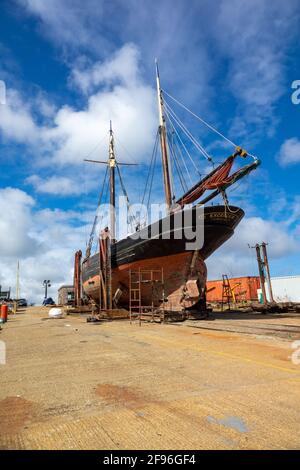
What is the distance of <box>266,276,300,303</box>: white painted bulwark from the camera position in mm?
35844

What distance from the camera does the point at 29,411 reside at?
3.99 metres

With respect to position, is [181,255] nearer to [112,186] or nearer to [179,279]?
[179,279]

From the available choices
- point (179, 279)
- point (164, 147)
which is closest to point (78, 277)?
point (164, 147)

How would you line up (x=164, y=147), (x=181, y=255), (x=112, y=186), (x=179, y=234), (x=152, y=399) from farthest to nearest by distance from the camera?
(x=112, y=186)
(x=164, y=147)
(x=181, y=255)
(x=179, y=234)
(x=152, y=399)

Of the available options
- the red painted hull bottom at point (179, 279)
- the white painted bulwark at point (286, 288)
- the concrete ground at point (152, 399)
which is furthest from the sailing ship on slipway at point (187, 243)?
the white painted bulwark at point (286, 288)

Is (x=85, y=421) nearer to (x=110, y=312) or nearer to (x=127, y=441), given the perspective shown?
(x=127, y=441)

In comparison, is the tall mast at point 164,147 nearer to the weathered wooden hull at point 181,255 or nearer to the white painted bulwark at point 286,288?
the weathered wooden hull at point 181,255

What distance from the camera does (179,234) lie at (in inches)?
736

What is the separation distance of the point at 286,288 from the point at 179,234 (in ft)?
77.8

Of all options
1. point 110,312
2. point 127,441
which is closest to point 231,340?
point 127,441

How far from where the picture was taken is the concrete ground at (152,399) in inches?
123

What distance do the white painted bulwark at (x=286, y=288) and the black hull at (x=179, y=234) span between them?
62.6 ft

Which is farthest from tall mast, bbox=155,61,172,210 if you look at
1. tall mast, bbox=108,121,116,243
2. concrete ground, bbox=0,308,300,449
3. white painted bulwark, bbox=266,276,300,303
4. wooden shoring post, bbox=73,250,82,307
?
white painted bulwark, bbox=266,276,300,303
